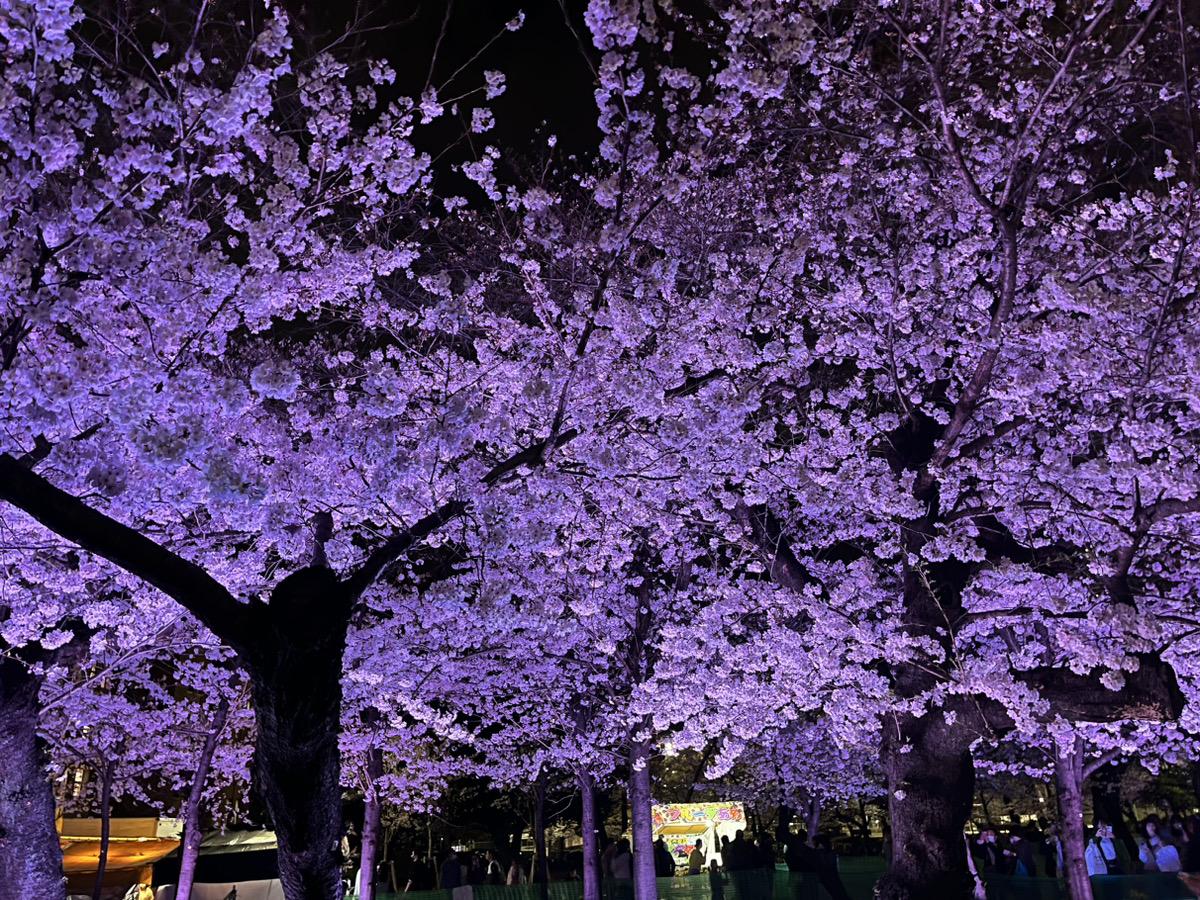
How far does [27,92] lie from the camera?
7.54 meters

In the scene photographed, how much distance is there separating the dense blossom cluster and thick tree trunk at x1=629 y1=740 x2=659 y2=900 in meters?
2.83

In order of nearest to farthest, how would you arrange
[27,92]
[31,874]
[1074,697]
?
[27,92]
[1074,697]
[31,874]

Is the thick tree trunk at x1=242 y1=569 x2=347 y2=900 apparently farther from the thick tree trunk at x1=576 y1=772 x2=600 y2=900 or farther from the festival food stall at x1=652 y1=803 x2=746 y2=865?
the festival food stall at x1=652 y1=803 x2=746 y2=865

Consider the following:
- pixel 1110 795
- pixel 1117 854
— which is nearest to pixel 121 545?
pixel 1117 854

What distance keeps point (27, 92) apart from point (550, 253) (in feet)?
21.5

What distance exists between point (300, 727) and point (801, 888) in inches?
482

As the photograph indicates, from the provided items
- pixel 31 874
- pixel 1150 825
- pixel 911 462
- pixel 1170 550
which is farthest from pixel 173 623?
pixel 1150 825

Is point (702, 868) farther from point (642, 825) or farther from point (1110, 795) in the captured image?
point (1110, 795)

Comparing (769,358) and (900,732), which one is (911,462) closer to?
(769,358)

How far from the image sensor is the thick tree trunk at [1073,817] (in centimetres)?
1335

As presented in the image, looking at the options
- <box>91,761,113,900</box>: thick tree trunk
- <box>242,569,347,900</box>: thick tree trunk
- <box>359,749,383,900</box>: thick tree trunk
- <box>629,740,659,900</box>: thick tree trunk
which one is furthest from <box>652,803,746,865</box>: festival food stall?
<box>242,569,347,900</box>: thick tree trunk

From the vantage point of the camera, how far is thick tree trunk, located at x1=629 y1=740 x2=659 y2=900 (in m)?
15.3

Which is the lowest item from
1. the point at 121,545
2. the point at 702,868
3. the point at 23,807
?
the point at 702,868

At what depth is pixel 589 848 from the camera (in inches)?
727
